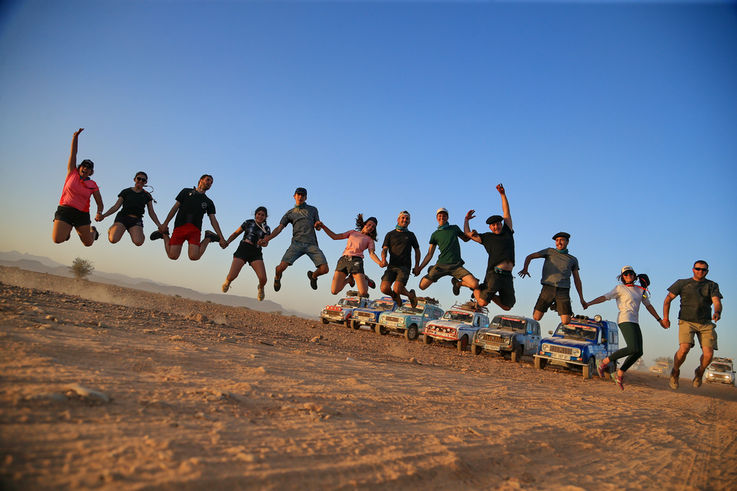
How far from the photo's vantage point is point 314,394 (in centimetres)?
454

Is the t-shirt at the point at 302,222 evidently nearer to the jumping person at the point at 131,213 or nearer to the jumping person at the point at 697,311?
the jumping person at the point at 131,213

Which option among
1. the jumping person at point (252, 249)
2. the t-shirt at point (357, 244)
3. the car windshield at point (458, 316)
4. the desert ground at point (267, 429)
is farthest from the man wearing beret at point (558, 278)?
the car windshield at point (458, 316)

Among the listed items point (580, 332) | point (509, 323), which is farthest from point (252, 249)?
point (509, 323)

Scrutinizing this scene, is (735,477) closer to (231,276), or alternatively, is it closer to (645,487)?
(645,487)

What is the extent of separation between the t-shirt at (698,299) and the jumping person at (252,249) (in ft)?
29.7

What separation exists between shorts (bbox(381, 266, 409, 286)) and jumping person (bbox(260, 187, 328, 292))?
1330mm

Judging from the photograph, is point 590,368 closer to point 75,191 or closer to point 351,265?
point 351,265

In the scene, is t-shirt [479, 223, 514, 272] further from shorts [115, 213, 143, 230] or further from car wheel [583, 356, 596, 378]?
car wheel [583, 356, 596, 378]

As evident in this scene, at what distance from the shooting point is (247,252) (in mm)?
9359

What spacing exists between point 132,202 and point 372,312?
1487 centimetres

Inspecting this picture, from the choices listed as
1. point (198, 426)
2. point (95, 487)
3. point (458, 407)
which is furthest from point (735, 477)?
point (95, 487)

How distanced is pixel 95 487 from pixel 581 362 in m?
15.3

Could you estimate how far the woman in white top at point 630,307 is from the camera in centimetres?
877

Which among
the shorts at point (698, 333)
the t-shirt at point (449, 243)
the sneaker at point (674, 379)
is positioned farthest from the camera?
the sneaker at point (674, 379)
